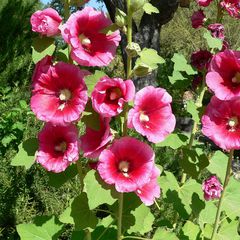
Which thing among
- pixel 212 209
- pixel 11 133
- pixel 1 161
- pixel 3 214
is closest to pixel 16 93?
pixel 11 133

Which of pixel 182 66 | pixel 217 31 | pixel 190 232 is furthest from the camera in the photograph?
pixel 182 66

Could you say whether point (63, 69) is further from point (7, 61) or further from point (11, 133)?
point (7, 61)

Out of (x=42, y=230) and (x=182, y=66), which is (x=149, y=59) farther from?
(x=182, y=66)

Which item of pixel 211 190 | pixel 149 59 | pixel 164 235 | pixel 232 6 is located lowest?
pixel 211 190

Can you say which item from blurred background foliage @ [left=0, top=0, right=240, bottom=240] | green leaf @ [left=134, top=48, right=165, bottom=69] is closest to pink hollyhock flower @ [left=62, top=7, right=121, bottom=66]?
green leaf @ [left=134, top=48, right=165, bottom=69]

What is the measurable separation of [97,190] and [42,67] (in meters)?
0.48

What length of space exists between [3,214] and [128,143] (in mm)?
1742

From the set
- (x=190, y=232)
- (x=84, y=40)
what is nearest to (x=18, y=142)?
(x=190, y=232)

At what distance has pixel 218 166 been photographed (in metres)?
2.30

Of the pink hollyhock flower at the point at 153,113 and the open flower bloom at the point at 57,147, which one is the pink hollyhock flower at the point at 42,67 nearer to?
the open flower bloom at the point at 57,147

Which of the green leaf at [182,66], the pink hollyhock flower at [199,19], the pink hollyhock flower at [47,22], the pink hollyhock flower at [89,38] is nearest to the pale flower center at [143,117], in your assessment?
the pink hollyhock flower at [89,38]

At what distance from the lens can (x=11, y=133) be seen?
4102mm

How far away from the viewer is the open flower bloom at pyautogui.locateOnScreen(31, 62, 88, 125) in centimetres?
164

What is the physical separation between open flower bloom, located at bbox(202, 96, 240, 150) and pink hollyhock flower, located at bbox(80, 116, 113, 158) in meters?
0.37
